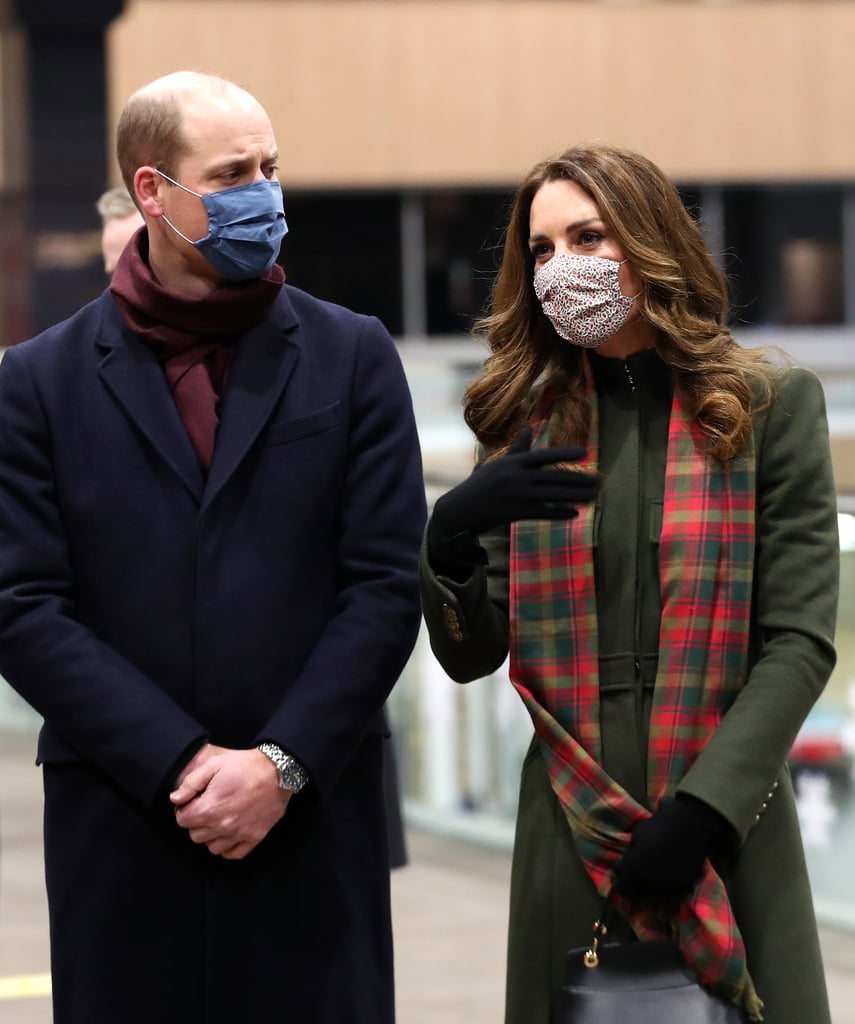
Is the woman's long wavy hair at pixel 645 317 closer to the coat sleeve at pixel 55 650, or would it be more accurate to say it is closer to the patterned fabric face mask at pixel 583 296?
the patterned fabric face mask at pixel 583 296

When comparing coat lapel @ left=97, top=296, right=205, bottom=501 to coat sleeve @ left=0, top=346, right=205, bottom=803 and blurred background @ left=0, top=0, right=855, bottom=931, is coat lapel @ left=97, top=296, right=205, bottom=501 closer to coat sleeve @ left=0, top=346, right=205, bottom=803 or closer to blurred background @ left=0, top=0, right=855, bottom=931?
coat sleeve @ left=0, top=346, right=205, bottom=803

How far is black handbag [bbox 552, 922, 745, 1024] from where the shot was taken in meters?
2.11

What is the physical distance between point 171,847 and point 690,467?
878 mm

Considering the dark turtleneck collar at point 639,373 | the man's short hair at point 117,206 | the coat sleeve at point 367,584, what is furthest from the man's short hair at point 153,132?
the man's short hair at point 117,206

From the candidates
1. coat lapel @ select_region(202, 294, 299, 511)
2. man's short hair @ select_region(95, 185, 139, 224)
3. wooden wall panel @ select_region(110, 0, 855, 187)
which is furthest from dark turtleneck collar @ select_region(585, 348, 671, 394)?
wooden wall panel @ select_region(110, 0, 855, 187)

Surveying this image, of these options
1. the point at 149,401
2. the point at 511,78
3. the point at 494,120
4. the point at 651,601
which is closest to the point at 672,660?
the point at 651,601

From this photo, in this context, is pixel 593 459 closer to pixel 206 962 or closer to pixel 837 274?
pixel 206 962

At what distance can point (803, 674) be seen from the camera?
87.5 inches

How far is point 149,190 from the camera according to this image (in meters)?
2.52

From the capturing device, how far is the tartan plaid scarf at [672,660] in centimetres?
222

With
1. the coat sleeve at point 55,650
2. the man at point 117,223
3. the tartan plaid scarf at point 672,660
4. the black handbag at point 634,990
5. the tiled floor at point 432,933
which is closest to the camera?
the black handbag at point 634,990

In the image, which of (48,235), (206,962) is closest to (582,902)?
(206,962)

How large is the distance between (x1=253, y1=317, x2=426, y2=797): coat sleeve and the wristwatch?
15mm

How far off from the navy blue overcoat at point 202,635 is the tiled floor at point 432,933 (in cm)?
129
